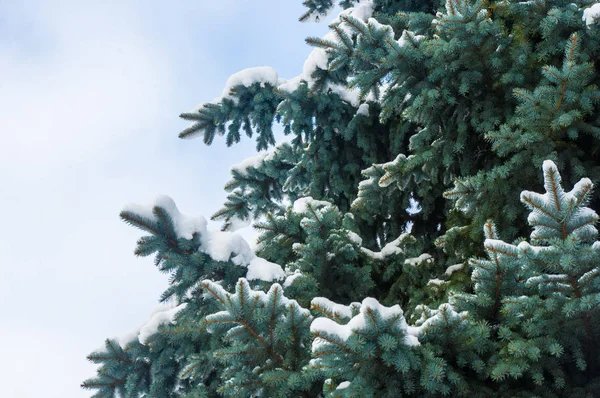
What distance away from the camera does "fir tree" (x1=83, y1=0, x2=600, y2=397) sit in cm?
248

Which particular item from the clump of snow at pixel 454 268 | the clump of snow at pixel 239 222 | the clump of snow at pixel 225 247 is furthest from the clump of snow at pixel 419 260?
the clump of snow at pixel 239 222

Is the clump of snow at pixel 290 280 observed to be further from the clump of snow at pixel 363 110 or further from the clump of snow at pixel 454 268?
the clump of snow at pixel 363 110

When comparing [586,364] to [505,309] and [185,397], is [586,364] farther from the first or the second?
[185,397]

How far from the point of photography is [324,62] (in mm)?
5000

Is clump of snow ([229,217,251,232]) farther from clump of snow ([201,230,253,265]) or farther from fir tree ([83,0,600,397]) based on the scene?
clump of snow ([201,230,253,265])

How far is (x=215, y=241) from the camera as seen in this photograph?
11.9 feet

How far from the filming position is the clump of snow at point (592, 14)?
3.26 metres

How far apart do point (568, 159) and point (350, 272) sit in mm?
1749

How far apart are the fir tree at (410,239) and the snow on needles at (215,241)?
10 mm

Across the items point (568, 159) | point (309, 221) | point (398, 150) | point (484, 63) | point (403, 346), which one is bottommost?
point (403, 346)

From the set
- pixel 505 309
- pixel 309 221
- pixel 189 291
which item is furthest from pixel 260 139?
pixel 505 309

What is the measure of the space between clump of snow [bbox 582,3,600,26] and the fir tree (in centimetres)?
1

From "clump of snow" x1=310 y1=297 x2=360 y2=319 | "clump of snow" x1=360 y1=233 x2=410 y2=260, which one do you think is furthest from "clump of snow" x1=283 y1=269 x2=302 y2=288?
"clump of snow" x1=360 y1=233 x2=410 y2=260

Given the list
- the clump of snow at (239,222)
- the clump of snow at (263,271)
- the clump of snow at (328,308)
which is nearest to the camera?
the clump of snow at (328,308)
